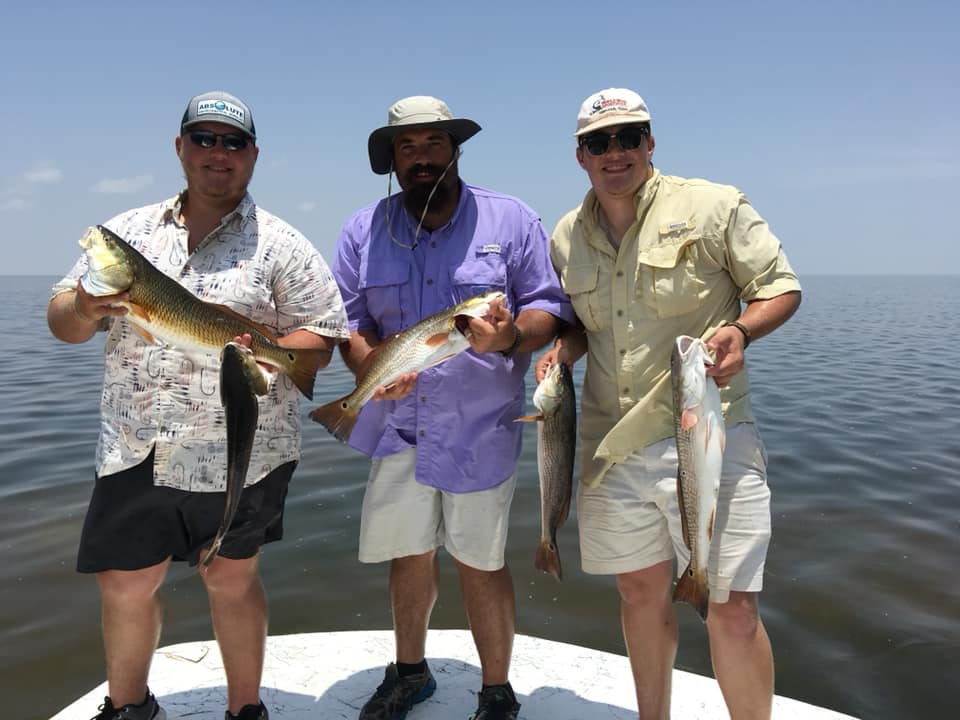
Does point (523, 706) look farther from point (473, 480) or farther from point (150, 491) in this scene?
point (150, 491)

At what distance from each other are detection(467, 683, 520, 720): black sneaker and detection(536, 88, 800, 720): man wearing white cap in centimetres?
72

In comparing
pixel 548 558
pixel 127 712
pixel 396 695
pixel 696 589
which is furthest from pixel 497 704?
pixel 127 712

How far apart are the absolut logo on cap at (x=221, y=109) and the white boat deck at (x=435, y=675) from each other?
3.23 metres

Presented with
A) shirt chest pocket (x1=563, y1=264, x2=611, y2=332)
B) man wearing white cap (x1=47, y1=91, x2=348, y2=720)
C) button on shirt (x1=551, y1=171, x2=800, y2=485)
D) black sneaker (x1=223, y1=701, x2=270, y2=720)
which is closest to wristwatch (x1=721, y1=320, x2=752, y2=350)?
button on shirt (x1=551, y1=171, x2=800, y2=485)

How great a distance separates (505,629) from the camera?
390 centimetres

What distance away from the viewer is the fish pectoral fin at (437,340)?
10.9 ft

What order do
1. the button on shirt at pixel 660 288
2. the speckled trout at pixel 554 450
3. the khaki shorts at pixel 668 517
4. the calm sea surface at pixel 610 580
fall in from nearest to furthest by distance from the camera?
the khaki shorts at pixel 668 517, the button on shirt at pixel 660 288, the speckled trout at pixel 554 450, the calm sea surface at pixel 610 580

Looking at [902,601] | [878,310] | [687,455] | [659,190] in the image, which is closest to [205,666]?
[687,455]

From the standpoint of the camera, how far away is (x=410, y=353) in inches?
134

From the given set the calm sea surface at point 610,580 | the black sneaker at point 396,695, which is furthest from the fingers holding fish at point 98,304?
the calm sea surface at point 610,580

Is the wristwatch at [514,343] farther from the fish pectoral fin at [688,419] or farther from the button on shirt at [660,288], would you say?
the fish pectoral fin at [688,419]

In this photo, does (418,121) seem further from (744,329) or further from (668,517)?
(668,517)

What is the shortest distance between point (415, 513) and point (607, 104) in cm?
244

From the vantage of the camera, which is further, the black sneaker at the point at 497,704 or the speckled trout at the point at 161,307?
the black sneaker at the point at 497,704
